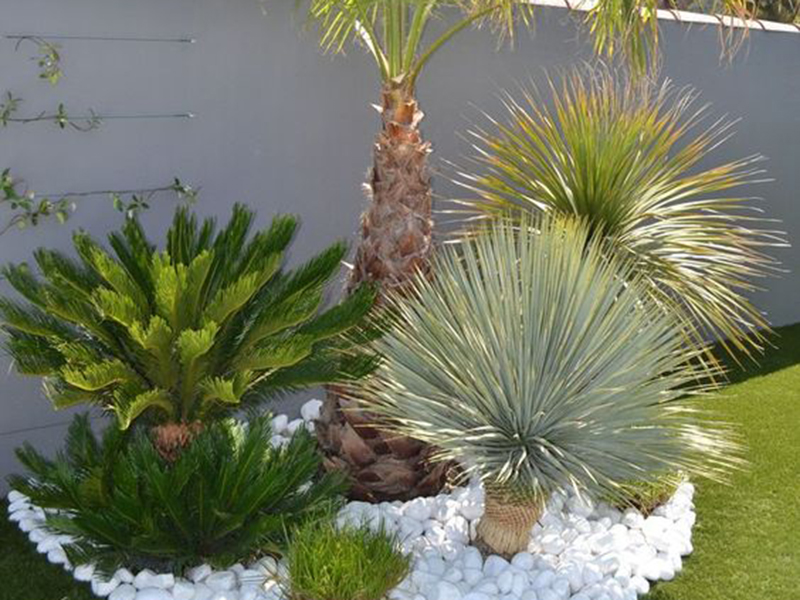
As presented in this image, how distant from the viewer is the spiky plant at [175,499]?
149 inches

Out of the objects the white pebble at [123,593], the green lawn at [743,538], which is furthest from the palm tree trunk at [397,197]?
the white pebble at [123,593]

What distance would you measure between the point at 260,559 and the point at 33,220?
1.84 m

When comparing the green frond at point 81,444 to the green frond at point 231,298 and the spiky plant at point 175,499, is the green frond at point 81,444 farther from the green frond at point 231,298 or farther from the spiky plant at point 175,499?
the green frond at point 231,298

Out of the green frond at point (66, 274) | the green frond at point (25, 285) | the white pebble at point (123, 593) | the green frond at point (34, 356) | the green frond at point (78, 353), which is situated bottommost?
the white pebble at point (123, 593)

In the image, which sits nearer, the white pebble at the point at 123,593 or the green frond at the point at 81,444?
the white pebble at the point at 123,593

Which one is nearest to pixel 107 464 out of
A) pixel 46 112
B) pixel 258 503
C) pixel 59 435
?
pixel 258 503

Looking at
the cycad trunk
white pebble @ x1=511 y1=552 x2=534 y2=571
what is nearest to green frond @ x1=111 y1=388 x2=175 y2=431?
the cycad trunk

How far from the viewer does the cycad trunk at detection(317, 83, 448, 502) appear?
15.2 feet

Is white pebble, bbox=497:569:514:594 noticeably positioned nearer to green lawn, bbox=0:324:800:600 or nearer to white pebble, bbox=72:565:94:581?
green lawn, bbox=0:324:800:600

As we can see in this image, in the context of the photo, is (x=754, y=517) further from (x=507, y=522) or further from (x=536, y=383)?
(x=536, y=383)

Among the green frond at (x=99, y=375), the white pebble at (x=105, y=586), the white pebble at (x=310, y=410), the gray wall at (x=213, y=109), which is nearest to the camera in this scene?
the green frond at (x=99, y=375)

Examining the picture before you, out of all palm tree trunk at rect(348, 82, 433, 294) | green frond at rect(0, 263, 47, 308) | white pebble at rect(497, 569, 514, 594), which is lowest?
white pebble at rect(497, 569, 514, 594)

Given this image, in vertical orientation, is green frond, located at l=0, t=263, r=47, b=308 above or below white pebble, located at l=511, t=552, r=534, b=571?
above

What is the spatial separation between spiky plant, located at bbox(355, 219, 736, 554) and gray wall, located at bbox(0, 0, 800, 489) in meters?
1.60
